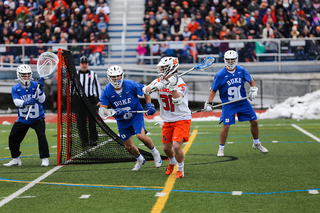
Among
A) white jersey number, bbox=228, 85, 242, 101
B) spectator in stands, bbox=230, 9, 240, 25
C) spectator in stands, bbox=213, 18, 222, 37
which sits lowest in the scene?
white jersey number, bbox=228, 85, 242, 101

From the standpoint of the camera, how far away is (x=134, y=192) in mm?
5113

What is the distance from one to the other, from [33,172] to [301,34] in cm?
1311

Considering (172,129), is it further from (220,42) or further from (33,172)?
(220,42)

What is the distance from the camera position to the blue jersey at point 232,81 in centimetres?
761

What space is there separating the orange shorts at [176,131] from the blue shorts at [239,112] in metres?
1.85

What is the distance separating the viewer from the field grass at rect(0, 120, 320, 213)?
14.8ft

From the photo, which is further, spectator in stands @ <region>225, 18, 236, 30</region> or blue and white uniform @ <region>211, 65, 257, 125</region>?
spectator in stands @ <region>225, 18, 236, 30</region>

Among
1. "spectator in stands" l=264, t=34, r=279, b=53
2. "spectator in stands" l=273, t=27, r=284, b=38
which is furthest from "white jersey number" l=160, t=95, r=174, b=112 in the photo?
"spectator in stands" l=273, t=27, r=284, b=38

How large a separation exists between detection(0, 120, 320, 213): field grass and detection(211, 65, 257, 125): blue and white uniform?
65cm

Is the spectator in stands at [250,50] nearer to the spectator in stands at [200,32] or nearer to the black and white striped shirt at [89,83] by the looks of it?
the spectator in stands at [200,32]

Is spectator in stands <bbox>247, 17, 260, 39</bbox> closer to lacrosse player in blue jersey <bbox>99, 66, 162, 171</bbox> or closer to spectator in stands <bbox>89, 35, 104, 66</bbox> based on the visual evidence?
spectator in stands <bbox>89, 35, 104, 66</bbox>

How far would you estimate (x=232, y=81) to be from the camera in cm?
762

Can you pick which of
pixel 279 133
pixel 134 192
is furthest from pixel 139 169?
pixel 279 133

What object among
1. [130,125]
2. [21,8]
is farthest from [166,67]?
[21,8]
